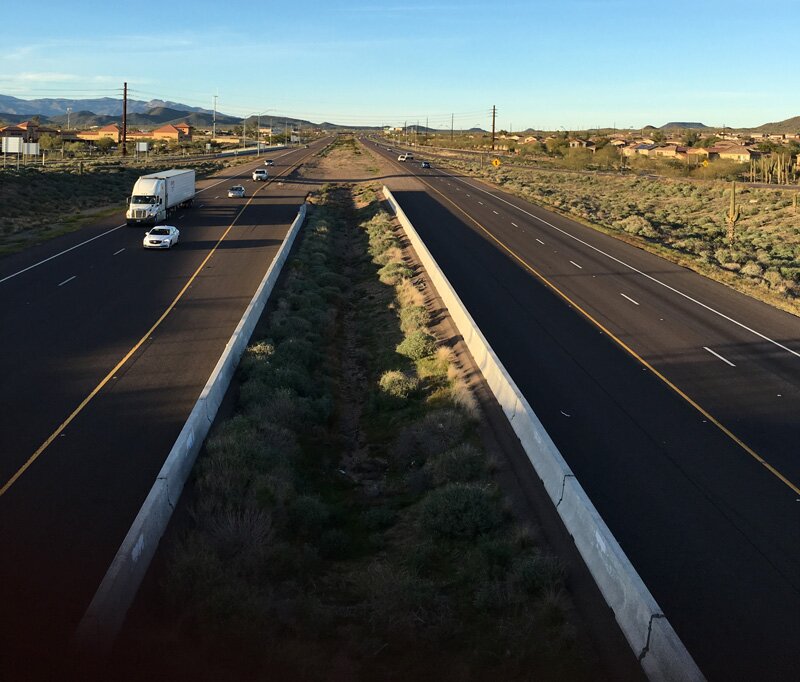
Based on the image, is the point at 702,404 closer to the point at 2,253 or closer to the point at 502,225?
the point at 2,253

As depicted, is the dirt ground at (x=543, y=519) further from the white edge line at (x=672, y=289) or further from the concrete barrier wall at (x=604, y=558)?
the white edge line at (x=672, y=289)

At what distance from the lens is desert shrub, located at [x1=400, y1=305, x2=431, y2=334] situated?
26009mm

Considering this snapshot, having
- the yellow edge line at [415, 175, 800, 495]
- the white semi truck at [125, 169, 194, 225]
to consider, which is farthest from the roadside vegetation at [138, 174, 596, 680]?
the white semi truck at [125, 169, 194, 225]

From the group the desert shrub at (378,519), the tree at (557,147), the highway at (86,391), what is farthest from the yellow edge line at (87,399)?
the tree at (557,147)

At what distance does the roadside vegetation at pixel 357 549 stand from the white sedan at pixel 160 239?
18809 mm

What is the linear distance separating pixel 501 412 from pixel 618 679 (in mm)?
8751

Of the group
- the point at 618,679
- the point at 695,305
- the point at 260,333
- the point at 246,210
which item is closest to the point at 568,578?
the point at 618,679

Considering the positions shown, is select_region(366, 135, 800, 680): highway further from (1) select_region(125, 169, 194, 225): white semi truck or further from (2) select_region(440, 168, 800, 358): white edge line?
(1) select_region(125, 169, 194, 225): white semi truck

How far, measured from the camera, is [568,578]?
34.8 ft

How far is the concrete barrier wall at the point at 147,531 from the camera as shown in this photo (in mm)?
8695

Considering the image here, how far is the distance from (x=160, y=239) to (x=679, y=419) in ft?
94.6

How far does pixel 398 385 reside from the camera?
2044 centimetres

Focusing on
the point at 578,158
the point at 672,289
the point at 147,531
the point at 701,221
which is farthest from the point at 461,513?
the point at 578,158

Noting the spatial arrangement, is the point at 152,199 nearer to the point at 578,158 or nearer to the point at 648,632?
the point at 648,632
